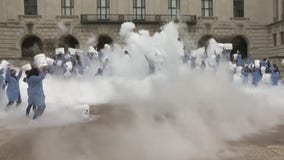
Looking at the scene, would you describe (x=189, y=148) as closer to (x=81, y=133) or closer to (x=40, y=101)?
(x=81, y=133)

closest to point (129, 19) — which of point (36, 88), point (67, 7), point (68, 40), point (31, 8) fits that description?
point (67, 7)

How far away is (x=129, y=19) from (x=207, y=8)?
28.5ft

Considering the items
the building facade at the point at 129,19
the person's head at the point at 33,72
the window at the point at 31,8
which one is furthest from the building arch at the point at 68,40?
the person's head at the point at 33,72

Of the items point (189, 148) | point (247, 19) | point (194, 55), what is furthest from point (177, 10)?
point (189, 148)

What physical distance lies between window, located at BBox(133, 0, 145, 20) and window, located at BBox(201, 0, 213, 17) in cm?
650

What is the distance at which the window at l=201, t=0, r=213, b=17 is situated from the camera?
50.8 m

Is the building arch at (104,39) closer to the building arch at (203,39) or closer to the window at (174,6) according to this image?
the window at (174,6)

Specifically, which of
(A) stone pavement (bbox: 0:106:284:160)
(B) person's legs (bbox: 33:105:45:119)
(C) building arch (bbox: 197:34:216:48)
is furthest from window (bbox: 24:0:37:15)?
(A) stone pavement (bbox: 0:106:284:160)

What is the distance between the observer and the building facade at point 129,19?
47062mm

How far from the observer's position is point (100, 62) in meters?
26.8

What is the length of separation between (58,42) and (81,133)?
3771cm

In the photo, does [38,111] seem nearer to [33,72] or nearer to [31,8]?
[33,72]

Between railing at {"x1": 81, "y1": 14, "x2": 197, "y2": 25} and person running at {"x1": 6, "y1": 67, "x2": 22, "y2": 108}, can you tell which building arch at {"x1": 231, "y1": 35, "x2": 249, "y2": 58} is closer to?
railing at {"x1": 81, "y1": 14, "x2": 197, "y2": 25}

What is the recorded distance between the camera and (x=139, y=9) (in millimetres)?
49438
